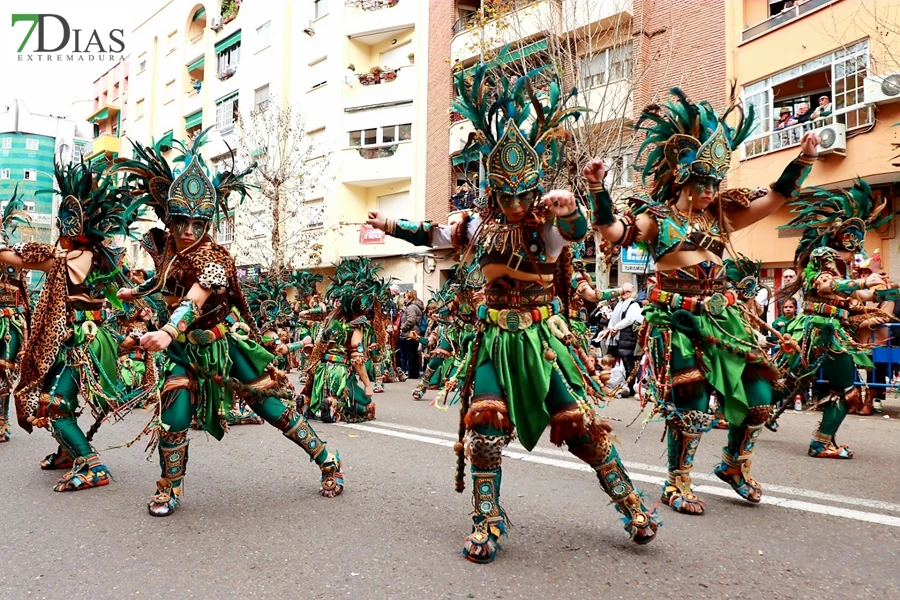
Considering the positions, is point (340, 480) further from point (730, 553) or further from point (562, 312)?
point (730, 553)

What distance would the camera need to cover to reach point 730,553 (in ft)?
12.1

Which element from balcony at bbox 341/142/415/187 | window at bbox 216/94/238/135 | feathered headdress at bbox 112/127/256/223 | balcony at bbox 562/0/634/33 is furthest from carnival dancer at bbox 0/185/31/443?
window at bbox 216/94/238/135

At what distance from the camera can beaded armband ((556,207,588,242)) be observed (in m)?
3.38

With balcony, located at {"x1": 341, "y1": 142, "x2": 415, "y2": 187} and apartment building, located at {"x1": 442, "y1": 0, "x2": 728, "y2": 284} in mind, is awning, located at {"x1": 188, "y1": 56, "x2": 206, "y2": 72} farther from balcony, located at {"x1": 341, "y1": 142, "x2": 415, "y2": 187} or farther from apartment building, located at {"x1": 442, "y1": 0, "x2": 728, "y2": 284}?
apartment building, located at {"x1": 442, "y1": 0, "x2": 728, "y2": 284}

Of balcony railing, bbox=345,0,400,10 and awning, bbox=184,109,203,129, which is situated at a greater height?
balcony railing, bbox=345,0,400,10

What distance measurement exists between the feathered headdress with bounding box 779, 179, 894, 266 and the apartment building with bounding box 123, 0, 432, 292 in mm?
18753

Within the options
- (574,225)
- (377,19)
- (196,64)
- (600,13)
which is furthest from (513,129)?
(196,64)

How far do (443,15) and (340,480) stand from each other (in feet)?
75.0

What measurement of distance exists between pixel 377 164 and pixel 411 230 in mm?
24433

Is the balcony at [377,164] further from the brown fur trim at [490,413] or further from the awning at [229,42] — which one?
the brown fur trim at [490,413]

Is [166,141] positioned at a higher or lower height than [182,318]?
higher

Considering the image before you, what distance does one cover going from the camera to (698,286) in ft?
14.5

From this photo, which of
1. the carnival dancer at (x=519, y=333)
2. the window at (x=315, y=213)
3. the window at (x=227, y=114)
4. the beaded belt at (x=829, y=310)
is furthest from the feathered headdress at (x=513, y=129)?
the window at (x=227, y=114)

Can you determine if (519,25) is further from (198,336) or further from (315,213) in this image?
(315,213)
